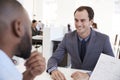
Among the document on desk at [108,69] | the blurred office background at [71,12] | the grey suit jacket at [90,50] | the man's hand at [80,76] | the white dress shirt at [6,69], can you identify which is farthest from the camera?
the blurred office background at [71,12]

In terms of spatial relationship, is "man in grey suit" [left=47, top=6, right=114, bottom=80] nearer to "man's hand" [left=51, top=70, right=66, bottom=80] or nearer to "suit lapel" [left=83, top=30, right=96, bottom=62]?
"suit lapel" [left=83, top=30, right=96, bottom=62]

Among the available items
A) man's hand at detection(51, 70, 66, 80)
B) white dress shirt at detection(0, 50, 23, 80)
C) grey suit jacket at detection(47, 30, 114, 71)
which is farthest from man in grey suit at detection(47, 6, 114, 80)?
white dress shirt at detection(0, 50, 23, 80)

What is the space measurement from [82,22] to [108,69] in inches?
34.9

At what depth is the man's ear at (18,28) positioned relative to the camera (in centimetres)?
50

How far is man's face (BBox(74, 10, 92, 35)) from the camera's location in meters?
1.91

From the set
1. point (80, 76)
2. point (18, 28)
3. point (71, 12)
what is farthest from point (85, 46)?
point (71, 12)

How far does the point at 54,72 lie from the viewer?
58.3 inches

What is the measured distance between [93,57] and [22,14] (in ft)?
4.62

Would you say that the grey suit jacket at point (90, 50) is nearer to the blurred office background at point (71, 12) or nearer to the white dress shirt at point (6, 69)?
the white dress shirt at point (6, 69)

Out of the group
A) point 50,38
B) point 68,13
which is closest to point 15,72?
point 50,38

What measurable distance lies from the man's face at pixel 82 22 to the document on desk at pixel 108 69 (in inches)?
29.5

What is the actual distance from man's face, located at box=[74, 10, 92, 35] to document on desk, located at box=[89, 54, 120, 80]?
0.75 metres

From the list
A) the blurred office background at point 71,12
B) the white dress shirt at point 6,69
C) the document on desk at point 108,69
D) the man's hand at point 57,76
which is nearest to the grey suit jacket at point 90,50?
the man's hand at point 57,76

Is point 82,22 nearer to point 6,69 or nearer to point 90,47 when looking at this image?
point 90,47
